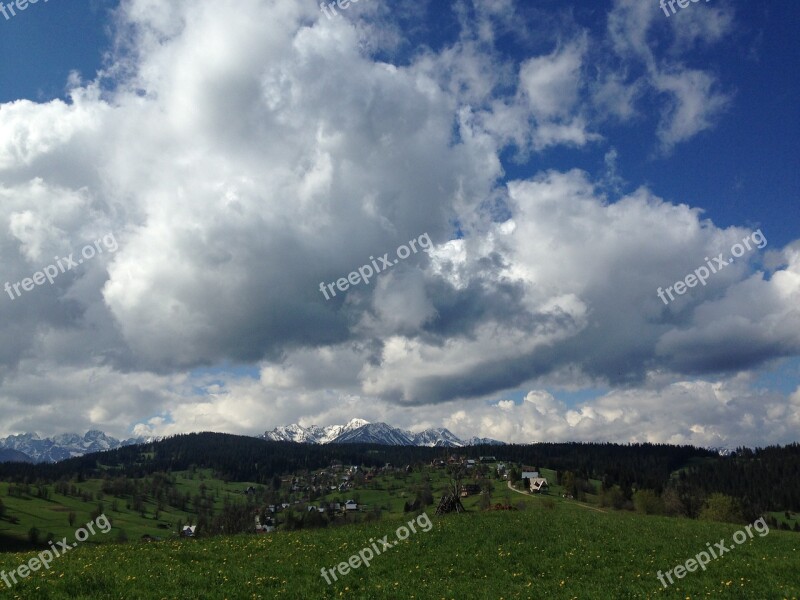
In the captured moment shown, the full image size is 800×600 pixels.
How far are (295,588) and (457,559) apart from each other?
979 cm

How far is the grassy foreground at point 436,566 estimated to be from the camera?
72.3 feet

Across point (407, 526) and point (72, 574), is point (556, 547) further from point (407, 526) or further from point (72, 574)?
point (72, 574)

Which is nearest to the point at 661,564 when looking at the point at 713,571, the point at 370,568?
the point at 713,571

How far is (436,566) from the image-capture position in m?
27.5

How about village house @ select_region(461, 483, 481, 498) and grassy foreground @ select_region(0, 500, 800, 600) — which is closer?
grassy foreground @ select_region(0, 500, 800, 600)

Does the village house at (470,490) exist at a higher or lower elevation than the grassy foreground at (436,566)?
lower

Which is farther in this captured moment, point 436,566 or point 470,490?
point 470,490

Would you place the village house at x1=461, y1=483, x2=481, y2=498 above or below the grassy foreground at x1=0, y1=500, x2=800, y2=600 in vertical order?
below

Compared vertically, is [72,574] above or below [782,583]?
above

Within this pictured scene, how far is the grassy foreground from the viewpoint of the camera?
72.3 feet

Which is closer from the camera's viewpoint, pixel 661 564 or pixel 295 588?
pixel 295 588

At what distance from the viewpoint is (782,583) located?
24953mm

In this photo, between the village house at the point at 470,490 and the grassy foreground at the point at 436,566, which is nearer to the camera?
the grassy foreground at the point at 436,566

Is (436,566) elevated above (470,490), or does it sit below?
above
